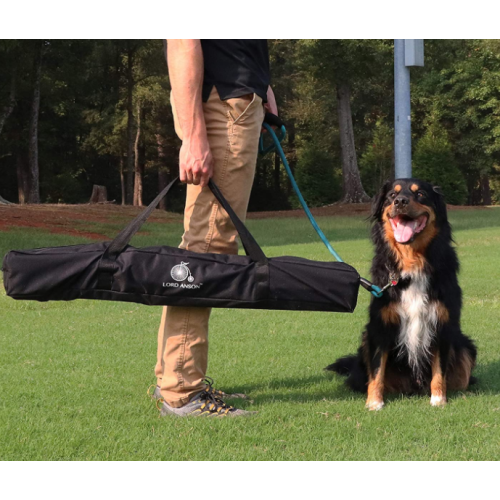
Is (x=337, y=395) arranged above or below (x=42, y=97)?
below

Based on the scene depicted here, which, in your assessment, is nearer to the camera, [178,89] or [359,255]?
[178,89]

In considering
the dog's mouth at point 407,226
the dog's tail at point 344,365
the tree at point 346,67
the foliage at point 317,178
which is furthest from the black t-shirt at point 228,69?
the foliage at point 317,178

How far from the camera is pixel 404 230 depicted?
4.55m

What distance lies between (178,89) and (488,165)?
4226 centimetres

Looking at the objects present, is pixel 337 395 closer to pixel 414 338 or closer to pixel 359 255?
pixel 414 338

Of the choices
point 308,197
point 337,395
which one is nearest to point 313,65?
point 308,197

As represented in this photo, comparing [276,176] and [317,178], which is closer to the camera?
[317,178]

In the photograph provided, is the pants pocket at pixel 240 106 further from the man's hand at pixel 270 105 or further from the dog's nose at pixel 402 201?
the dog's nose at pixel 402 201

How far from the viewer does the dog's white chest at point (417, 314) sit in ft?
15.1

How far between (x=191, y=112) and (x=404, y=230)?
157 centimetres

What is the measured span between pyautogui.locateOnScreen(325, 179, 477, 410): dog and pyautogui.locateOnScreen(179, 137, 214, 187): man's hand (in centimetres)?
128

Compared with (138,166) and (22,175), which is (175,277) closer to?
(22,175)

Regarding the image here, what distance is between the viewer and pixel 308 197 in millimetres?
36656

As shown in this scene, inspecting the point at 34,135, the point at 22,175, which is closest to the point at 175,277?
the point at 34,135
